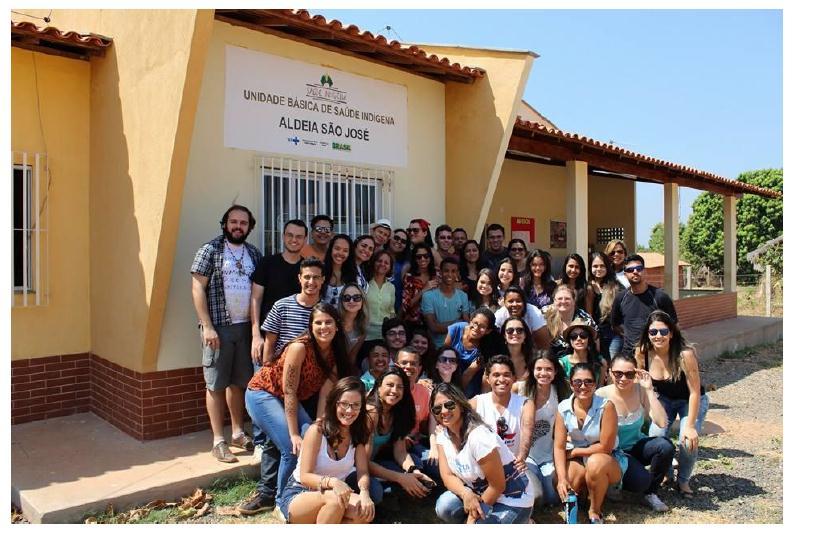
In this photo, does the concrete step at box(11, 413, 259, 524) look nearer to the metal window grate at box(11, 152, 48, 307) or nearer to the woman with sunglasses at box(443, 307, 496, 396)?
the metal window grate at box(11, 152, 48, 307)

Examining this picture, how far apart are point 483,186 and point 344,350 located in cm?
360

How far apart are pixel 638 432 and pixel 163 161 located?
394 cm

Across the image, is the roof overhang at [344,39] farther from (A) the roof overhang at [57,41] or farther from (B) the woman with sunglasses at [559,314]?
(B) the woman with sunglasses at [559,314]

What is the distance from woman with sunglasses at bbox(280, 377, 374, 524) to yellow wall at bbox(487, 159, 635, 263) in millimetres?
6775

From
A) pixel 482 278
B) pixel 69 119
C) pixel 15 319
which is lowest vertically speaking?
pixel 15 319

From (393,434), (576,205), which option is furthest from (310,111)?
(576,205)

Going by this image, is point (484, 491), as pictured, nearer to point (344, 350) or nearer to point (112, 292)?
point (344, 350)

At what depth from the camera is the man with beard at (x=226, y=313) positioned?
4641mm

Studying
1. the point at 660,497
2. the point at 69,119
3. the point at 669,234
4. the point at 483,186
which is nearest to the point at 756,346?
the point at 669,234

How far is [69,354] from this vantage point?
5.68 metres

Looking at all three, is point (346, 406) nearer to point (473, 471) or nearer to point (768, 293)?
point (473, 471)

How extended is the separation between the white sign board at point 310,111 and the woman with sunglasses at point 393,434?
2725mm

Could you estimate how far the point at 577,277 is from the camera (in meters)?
5.48
